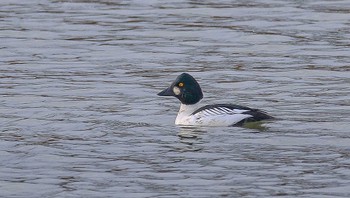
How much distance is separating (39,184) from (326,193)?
250 cm

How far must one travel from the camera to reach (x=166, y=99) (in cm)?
1694

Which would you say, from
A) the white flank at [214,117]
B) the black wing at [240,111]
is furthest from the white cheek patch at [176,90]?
the black wing at [240,111]

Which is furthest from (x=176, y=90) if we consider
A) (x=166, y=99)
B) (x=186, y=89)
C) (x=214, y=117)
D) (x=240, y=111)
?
(x=166, y=99)

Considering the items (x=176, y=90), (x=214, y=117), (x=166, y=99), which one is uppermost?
(x=176, y=90)

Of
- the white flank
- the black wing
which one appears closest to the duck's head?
the white flank

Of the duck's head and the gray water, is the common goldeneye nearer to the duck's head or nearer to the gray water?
the duck's head

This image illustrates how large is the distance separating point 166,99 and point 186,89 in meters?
2.00

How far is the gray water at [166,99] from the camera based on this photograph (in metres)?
11.8

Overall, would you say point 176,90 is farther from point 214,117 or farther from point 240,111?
point 240,111

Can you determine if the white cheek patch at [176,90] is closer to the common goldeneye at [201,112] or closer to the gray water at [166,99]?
the common goldeneye at [201,112]

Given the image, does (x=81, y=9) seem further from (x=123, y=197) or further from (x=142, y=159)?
(x=123, y=197)

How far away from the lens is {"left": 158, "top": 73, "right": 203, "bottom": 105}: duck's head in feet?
48.9

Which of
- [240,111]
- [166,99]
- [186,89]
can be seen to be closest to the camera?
[240,111]

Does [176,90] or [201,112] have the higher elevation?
[176,90]
